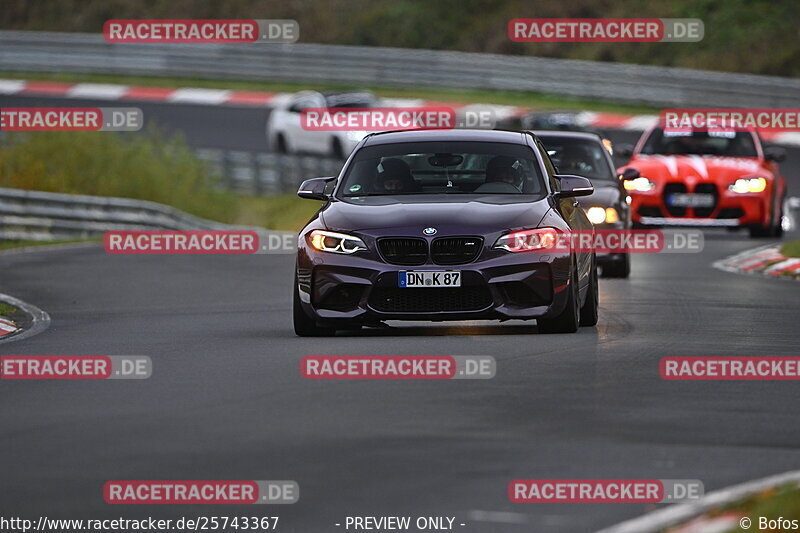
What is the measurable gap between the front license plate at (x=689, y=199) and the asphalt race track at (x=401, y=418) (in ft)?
26.8

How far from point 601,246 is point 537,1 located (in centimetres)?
3493

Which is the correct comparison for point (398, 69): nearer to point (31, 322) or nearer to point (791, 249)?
point (791, 249)

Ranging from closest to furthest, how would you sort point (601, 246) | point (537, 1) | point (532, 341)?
point (532, 341) < point (601, 246) < point (537, 1)

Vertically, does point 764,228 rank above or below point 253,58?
below

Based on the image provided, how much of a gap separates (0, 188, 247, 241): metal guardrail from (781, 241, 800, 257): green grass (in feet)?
39.1

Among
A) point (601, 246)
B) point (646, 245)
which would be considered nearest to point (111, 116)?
point (646, 245)

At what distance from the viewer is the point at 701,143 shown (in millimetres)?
25578

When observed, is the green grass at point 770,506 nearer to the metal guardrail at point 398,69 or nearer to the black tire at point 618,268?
the black tire at point 618,268

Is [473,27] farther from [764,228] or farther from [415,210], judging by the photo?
[415,210]

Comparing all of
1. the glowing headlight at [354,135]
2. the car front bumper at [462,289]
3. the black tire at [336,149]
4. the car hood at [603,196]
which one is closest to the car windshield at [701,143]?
the car hood at [603,196]

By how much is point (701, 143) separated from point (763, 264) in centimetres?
436

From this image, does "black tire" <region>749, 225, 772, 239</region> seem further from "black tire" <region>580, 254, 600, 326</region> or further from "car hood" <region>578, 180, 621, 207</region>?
"black tire" <region>580, 254, 600, 326</region>

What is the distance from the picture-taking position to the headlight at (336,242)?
12977 millimetres

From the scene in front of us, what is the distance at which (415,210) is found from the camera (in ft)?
43.2
